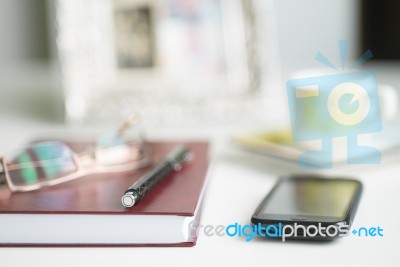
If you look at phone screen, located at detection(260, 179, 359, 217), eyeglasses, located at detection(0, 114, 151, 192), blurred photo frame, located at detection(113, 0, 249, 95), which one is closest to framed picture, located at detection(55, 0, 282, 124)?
blurred photo frame, located at detection(113, 0, 249, 95)

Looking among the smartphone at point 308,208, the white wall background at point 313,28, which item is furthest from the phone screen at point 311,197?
the white wall background at point 313,28

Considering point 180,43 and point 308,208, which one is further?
point 180,43

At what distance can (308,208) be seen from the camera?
1.61 ft

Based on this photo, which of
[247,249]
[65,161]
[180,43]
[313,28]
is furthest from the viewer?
[313,28]

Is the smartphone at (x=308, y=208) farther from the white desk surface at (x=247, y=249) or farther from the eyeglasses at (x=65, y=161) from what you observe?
the eyeglasses at (x=65, y=161)

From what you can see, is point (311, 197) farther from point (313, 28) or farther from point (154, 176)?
point (313, 28)

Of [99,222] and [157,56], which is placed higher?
[157,56]

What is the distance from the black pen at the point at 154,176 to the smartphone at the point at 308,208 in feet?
0.30

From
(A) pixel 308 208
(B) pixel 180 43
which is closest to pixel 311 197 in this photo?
(A) pixel 308 208

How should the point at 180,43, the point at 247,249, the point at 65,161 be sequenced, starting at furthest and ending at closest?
the point at 180,43 < the point at 65,161 < the point at 247,249

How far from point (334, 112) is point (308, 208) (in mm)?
152

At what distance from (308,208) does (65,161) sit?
231mm

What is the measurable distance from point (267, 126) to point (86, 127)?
0.26 m

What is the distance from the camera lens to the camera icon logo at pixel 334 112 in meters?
0.61
